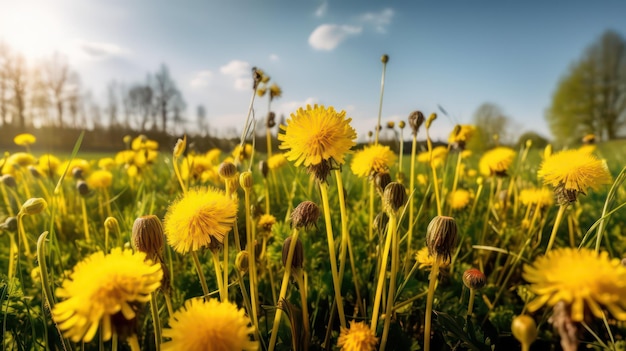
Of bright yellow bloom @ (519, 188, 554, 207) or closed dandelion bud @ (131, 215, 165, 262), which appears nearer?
closed dandelion bud @ (131, 215, 165, 262)

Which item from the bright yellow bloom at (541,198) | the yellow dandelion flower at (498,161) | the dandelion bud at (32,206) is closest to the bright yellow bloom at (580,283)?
the dandelion bud at (32,206)

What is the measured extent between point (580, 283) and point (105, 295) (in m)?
0.50

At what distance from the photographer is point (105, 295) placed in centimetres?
42

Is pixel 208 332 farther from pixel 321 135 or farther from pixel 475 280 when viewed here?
pixel 475 280

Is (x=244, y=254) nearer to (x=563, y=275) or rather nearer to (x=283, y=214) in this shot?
(x=563, y=275)

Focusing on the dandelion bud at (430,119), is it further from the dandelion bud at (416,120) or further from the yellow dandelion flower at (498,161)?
the yellow dandelion flower at (498,161)

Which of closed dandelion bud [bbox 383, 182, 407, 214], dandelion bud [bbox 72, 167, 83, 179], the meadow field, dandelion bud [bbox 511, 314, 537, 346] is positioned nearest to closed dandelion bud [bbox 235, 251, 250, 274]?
the meadow field

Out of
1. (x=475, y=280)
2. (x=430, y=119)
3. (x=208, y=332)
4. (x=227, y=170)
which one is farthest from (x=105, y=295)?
(x=430, y=119)

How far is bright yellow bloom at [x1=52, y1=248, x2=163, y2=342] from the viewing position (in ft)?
1.36

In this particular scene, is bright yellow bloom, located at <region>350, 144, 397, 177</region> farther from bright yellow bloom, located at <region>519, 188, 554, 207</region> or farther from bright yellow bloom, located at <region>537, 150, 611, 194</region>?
bright yellow bloom, located at <region>519, 188, 554, 207</region>

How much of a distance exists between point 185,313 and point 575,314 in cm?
42

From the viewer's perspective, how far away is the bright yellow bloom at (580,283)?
→ 388 millimetres

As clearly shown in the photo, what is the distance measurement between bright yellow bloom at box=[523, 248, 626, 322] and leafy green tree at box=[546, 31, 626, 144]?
2524 cm

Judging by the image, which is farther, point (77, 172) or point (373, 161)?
point (77, 172)
